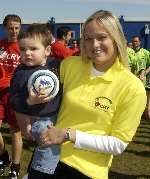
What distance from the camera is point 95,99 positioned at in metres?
2.77

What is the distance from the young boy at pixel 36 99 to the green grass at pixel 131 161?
357 centimetres

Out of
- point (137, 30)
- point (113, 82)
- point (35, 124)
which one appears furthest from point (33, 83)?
point (137, 30)

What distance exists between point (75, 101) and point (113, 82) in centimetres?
24

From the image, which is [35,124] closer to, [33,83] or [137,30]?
[33,83]

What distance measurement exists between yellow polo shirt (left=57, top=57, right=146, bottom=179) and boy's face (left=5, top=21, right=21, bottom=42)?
3.87 meters

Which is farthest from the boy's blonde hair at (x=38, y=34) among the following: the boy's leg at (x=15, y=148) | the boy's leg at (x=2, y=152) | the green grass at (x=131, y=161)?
the green grass at (x=131, y=161)

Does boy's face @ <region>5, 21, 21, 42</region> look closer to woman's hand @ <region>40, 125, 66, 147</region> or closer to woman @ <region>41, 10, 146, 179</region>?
woman @ <region>41, 10, 146, 179</region>

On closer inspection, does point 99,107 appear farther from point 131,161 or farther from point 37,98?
point 131,161

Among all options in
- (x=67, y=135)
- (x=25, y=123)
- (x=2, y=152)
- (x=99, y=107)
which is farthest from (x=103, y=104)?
(x=2, y=152)

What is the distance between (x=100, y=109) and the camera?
2742mm

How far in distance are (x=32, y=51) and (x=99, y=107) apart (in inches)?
25.8

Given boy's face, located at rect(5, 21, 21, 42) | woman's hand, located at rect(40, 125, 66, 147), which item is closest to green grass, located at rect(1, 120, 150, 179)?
boy's face, located at rect(5, 21, 21, 42)

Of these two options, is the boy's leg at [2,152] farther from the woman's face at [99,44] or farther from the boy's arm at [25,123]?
the woman's face at [99,44]

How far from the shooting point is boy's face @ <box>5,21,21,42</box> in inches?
261
